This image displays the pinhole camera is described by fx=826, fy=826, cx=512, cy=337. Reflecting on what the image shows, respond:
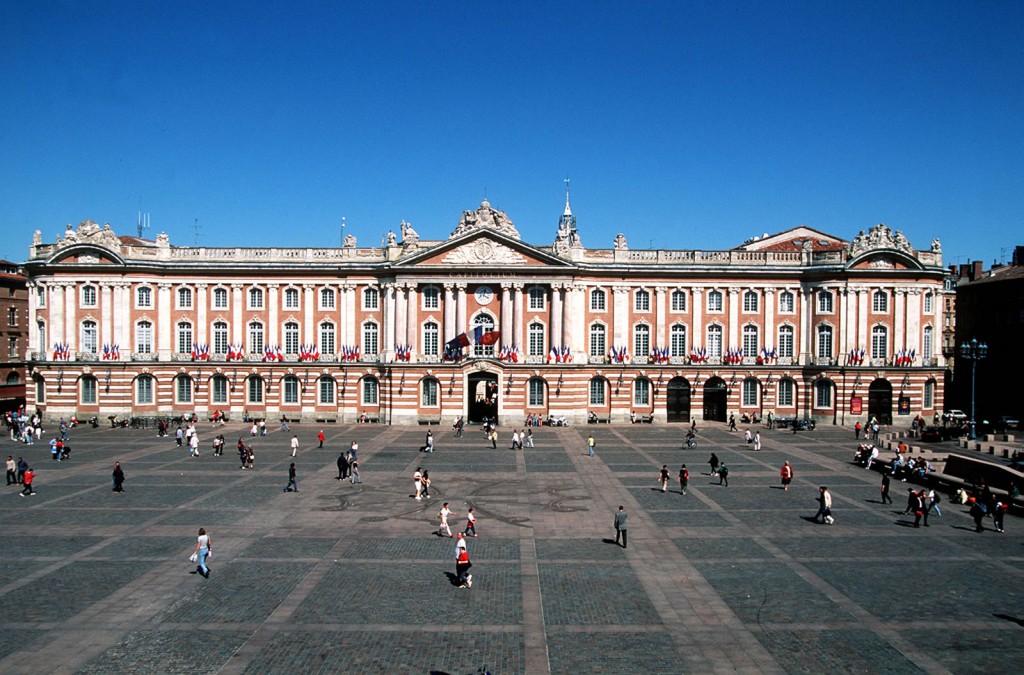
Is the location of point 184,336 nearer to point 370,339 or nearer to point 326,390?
point 326,390

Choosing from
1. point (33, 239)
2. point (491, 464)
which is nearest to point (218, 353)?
point (33, 239)

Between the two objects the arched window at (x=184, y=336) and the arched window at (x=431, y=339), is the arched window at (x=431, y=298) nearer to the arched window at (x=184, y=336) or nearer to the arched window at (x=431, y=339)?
the arched window at (x=431, y=339)

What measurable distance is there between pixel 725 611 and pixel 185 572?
17.0 metres

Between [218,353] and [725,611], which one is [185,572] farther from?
[218,353]

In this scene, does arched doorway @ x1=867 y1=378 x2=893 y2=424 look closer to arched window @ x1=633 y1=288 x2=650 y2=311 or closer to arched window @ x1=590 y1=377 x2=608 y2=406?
arched window @ x1=633 y1=288 x2=650 y2=311

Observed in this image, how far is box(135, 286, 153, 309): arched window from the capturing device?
2953 inches

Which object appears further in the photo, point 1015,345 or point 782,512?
point 1015,345

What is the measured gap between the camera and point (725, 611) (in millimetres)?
23328

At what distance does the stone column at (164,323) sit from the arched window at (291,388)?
10.7m

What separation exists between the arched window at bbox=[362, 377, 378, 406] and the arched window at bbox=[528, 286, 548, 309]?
16.2 m

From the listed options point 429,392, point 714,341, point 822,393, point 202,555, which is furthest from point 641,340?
point 202,555

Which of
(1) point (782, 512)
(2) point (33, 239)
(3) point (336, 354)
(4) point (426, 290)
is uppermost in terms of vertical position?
(2) point (33, 239)

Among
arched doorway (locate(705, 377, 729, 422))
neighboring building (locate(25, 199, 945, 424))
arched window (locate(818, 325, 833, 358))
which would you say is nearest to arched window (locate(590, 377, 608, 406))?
neighboring building (locate(25, 199, 945, 424))

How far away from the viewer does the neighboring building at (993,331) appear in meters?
88.8
